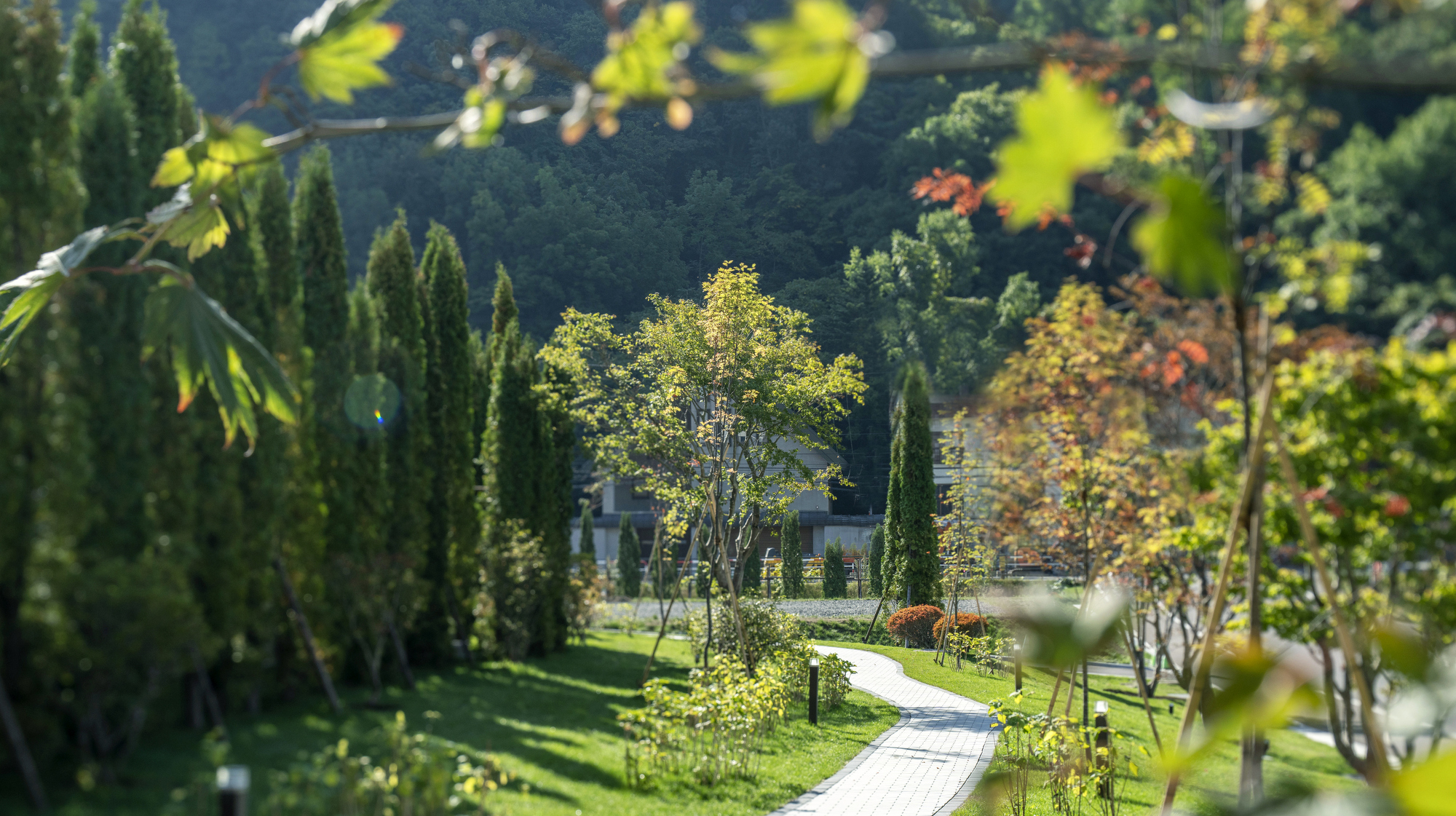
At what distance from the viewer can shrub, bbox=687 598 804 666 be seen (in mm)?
10414

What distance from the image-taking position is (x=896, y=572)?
1374 cm

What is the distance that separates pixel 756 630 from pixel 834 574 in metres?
8.21

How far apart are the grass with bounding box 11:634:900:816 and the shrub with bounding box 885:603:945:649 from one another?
4.02 metres

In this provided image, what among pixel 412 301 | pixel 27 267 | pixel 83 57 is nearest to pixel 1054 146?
pixel 27 267

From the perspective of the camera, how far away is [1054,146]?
0.49m

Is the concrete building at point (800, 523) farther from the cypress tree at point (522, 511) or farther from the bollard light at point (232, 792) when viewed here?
the bollard light at point (232, 792)

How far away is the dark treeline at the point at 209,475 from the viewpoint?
4.45 m

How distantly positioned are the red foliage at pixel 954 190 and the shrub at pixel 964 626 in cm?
1097

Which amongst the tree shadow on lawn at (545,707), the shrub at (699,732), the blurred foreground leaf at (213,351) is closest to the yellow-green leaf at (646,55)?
the blurred foreground leaf at (213,351)

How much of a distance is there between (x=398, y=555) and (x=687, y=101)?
24.0 feet

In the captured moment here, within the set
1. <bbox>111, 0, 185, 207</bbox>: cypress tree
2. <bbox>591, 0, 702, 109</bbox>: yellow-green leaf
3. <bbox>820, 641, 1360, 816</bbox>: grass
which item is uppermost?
<bbox>111, 0, 185, 207</bbox>: cypress tree

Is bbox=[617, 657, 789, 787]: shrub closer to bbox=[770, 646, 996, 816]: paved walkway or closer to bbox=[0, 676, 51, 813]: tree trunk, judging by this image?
bbox=[770, 646, 996, 816]: paved walkway

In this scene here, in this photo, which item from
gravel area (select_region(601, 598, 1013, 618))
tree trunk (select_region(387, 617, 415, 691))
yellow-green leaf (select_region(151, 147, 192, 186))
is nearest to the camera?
yellow-green leaf (select_region(151, 147, 192, 186))

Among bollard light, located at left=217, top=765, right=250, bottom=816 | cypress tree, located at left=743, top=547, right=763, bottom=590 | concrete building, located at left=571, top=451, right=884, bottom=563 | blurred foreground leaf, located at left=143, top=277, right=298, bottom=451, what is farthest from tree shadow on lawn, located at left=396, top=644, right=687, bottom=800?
cypress tree, located at left=743, top=547, right=763, bottom=590
